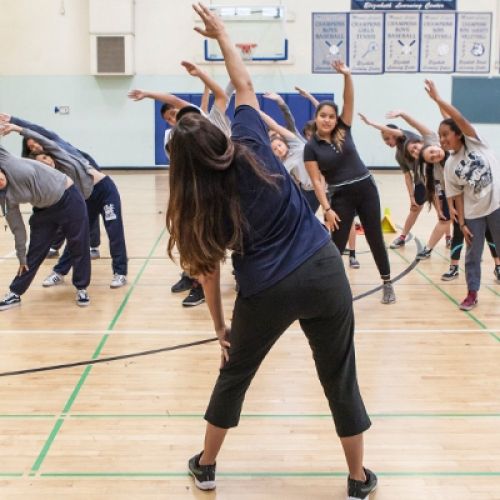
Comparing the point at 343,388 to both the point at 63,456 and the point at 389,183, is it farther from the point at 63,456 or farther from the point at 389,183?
the point at 389,183

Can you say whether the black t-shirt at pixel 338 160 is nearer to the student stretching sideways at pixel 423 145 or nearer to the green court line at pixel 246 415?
the student stretching sideways at pixel 423 145

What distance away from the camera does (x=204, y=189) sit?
220 cm

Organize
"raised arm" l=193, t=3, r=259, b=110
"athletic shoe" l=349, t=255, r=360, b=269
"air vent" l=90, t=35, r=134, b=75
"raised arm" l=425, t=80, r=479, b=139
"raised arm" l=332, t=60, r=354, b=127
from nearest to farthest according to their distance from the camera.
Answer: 1. "raised arm" l=193, t=3, r=259, b=110
2. "raised arm" l=425, t=80, r=479, b=139
3. "raised arm" l=332, t=60, r=354, b=127
4. "athletic shoe" l=349, t=255, r=360, b=269
5. "air vent" l=90, t=35, r=134, b=75

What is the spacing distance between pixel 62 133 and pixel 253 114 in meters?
15.4

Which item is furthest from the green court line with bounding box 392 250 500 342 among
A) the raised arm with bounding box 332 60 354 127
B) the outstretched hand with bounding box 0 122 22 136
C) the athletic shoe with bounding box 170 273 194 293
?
the outstretched hand with bounding box 0 122 22 136

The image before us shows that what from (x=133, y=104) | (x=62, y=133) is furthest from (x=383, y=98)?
(x=62, y=133)

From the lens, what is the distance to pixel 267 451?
10.5 feet

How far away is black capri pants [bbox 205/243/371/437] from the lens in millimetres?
2357

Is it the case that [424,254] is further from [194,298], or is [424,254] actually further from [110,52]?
[110,52]

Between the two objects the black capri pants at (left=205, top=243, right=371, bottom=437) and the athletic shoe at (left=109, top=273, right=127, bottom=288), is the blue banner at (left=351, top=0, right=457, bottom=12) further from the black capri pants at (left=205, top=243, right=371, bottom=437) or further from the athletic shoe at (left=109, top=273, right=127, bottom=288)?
the black capri pants at (left=205, top=243, right=371, bottom=437)

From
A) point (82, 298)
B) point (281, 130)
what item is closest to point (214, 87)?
point (82, 298)

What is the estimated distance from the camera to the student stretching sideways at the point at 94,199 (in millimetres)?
6137

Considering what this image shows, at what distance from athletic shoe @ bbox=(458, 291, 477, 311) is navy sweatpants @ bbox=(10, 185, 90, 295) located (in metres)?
3.15

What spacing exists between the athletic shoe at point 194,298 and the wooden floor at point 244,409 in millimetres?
Answer: 89
